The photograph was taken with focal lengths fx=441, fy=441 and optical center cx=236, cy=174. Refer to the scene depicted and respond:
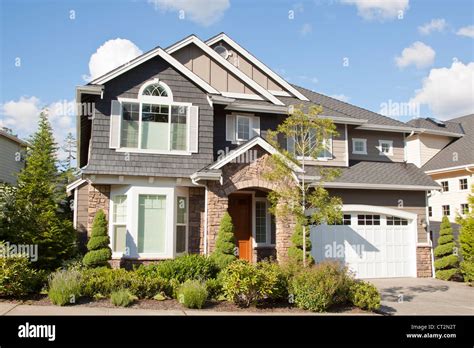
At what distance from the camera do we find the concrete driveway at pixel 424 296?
11.2 meters

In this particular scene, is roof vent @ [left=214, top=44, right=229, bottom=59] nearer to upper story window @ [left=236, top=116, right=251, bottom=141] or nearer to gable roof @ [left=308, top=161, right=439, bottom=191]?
upper story window @ [left=236, top=116, right=251, bottom=141]

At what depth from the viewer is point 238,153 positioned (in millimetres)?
13875

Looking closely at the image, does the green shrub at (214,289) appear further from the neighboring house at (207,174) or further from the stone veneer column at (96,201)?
the stone veneer column at (96,201)

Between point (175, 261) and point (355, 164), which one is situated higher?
point (355, 164)

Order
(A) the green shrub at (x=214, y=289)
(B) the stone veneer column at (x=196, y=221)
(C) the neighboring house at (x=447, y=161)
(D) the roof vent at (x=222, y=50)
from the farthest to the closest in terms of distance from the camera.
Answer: (C) the neighboring house at (x=447, y=161), (D) the roof vent at (x=222, y=50), (B) the stone veneer column at (x=196, y=221), (A) the green shrub at (x=214, y=289)

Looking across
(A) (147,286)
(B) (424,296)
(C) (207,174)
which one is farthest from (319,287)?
(C) (207,174)

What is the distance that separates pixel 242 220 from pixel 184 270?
4.56 meters

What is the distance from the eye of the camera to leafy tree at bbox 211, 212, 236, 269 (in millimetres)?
12734

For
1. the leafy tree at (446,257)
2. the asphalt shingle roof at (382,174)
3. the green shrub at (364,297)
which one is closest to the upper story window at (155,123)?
the asphalt shingle roof at (382,174)

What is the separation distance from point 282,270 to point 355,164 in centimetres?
890

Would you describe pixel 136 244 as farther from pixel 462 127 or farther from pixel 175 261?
pixel 462 127

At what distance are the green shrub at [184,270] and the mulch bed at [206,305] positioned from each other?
3.96ft

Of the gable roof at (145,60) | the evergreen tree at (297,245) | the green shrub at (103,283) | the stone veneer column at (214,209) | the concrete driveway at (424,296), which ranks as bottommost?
the concrete driveway at (424,296)
